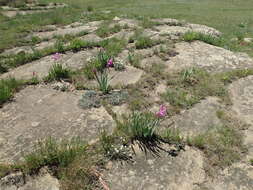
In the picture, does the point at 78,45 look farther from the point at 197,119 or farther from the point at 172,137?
the point at 172,137

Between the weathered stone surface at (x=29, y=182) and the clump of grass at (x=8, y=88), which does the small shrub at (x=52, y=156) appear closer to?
the weathered stone surface at (x=29, y=182)

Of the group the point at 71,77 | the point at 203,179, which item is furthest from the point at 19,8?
the point at 203,179

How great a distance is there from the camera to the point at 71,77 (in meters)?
4.18

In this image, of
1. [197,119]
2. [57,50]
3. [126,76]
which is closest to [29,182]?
[197,119]

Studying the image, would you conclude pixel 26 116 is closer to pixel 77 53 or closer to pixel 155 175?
pixel 155 175

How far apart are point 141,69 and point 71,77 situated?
1286 millimetres

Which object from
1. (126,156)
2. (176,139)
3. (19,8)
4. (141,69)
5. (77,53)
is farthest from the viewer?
(19,8)

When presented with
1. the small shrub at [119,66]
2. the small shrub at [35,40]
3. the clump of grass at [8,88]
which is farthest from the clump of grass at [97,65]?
the small shrub at [35,40]

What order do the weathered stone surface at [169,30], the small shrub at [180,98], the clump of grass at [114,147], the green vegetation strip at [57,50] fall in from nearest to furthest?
the clump of grass at [114,147]
the small shrub at [180,98]
the green vegetation strip at [57,50]
the weathered stone surface at [169,30]

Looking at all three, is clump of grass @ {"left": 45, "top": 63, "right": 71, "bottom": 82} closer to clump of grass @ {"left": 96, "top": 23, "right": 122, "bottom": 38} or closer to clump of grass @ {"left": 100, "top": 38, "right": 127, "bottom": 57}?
clump of grass @ {"left": 100, "top": 38, "right": 127, "bottom": 57}

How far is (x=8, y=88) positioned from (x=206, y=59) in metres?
3.67

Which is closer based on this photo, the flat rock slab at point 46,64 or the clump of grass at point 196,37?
the flat rock slab at point 46,64

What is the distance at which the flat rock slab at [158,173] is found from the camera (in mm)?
2314

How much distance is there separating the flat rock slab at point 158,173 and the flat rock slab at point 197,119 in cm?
43
